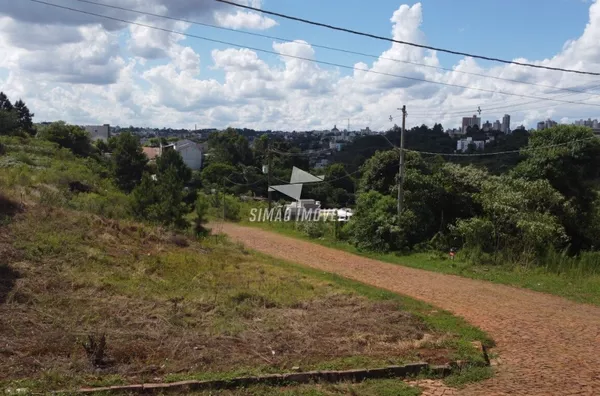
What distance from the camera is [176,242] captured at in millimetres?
14234

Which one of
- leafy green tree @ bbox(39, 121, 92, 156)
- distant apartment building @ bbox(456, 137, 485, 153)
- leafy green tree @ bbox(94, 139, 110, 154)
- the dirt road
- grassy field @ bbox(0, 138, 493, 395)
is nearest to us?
grassy field @ bbox(0, 138, 493, 395)

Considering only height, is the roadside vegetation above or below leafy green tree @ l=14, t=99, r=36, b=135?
below

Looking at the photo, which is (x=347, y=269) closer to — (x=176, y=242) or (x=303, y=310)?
(x=176, y=242)

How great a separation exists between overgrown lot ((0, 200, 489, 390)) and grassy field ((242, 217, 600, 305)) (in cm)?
425

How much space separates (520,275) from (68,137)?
116 feet

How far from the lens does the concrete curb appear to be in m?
5.03

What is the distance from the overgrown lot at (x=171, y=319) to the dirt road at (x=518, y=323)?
58 centimetres

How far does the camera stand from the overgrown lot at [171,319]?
567 centimetres

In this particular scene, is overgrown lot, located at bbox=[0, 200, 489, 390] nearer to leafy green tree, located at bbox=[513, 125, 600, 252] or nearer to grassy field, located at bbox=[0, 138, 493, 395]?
grassy field, located at bbox=[0, 138, 493, 395]

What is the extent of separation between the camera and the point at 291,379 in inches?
215

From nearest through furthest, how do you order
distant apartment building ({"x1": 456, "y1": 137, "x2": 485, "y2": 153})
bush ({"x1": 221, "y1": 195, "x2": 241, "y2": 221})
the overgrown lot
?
the overgrown lot
bush ({"x1": 221, "y1": 195, "x2": 241, "y2": 221})
distant apartment building ({"x1": 456, "y1": 137, "x2": 485, "y2": 153})

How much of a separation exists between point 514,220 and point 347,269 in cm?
537

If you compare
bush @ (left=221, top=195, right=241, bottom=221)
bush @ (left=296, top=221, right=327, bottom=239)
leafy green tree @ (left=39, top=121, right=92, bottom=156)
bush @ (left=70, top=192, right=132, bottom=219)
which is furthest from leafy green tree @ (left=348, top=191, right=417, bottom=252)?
leafy green tree @ (left=39, top=121, right=92, bottom=156)

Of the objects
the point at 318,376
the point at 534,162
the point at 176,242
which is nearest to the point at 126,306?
the point at 318,376
